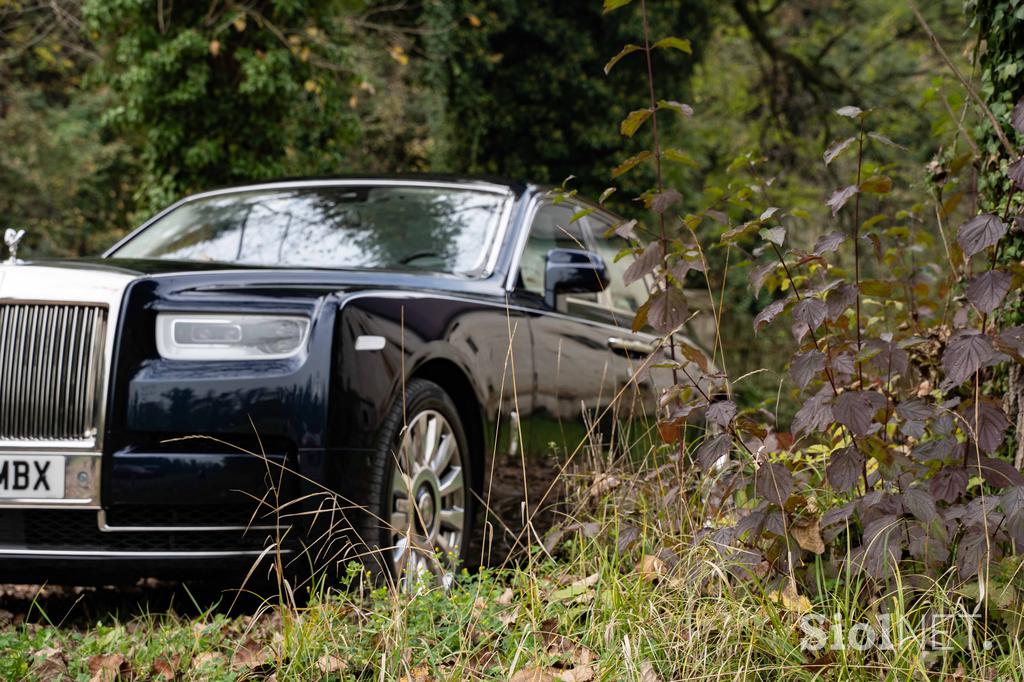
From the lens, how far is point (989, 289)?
272 centimetres

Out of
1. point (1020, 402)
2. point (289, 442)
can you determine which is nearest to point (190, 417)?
point (289, 442)

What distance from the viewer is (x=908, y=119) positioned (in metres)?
18.5

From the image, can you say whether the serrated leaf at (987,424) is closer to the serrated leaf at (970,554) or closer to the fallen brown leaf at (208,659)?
the serrated leaf at (970,554)

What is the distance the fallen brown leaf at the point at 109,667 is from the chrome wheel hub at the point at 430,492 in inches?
32.0

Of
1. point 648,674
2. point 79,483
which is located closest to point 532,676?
point 648,674

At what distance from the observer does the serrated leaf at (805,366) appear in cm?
284

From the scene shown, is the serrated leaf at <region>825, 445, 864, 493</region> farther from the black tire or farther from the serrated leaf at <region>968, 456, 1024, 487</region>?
the black tire

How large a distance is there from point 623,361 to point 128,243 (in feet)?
7.66

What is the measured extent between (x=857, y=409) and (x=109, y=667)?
6.44 feet

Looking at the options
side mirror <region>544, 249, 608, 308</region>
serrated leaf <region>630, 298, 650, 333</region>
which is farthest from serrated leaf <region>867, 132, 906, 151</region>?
side mirror <region>544, 249, 608, 308</region>

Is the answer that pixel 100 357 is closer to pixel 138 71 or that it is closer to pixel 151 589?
pixel 151 589

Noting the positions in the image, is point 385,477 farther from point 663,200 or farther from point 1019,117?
point 1019,117

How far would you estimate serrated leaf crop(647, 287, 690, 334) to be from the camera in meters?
3.08

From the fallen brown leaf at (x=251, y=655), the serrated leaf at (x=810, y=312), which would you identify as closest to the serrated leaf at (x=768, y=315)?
the serrated leaf at (x=810, y=312)
